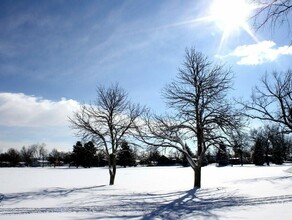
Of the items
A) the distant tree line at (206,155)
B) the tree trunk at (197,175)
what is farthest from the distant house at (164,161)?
the tree trunk at (197,175)

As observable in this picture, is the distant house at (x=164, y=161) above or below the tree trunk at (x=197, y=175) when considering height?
above

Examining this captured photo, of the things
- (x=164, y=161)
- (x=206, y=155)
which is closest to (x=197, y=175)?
(x=206, y=155)

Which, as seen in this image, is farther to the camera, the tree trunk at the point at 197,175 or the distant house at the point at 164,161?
the distant house at the point at 164,161

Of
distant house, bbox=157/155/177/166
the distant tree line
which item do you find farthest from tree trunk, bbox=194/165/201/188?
distant house, bbox=157/155/177/166

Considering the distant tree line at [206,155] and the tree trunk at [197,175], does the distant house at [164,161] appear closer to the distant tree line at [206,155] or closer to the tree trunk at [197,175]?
the distant tree line at [206,155]

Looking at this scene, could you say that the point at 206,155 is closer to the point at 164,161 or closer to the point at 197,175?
the point at 197,175

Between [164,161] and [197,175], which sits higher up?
[164,161]

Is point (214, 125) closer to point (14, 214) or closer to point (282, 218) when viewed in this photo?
point (282, 218)

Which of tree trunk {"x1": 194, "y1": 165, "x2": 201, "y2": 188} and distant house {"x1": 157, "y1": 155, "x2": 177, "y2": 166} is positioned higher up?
distant house {"x1": 157, "y1": 155, "x2": 177, "y2": 166}

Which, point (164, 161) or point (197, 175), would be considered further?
point (164, 161)

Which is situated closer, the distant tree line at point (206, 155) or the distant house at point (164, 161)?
the distant tree line at point (206, 155)

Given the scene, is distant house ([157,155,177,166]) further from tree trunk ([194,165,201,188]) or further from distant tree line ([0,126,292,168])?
tree trunk ([194,165,201,188])

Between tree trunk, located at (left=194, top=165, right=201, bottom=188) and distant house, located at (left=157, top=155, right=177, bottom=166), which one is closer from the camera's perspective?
tree trunk, located at (left=194, top=165, right=201, bottom=188)

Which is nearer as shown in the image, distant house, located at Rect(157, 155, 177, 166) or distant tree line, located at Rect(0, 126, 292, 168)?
distant tree line, located at Rect(0, 126, 292, 168)
